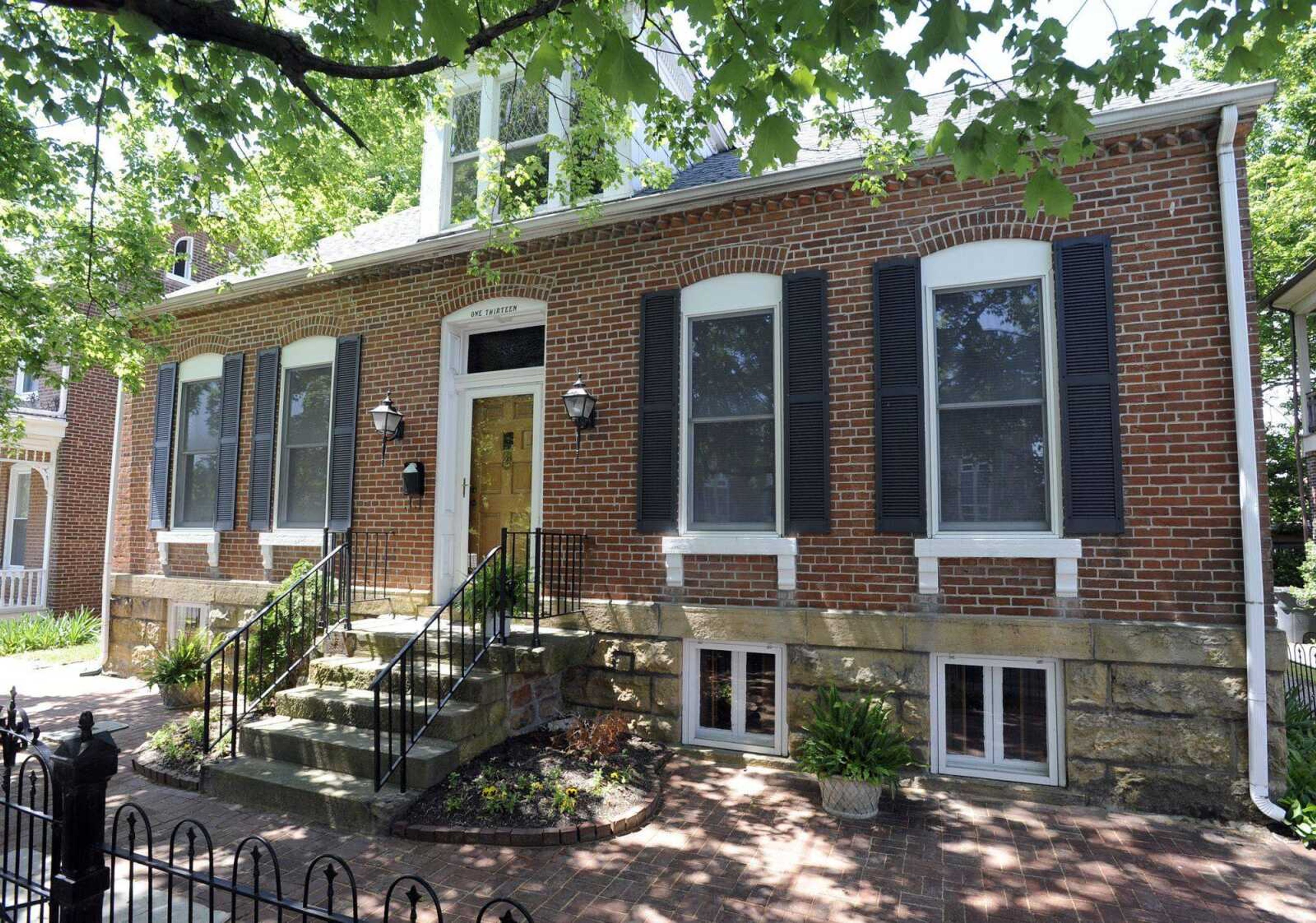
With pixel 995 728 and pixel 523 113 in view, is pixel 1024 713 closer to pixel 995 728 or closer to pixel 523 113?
pixel 995 728

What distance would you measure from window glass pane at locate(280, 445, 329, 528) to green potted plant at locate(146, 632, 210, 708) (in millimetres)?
1606

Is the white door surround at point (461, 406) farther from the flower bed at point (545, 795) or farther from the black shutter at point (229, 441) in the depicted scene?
the black shutter at point (229, 441)

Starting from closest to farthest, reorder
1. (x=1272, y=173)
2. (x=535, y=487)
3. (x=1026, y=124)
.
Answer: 1. (x=1026, y=124)
2. (x=535, y=487)
3. (x=1272, y=173)

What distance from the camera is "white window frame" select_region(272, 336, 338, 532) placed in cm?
825

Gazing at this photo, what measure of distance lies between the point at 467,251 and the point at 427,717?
463cm

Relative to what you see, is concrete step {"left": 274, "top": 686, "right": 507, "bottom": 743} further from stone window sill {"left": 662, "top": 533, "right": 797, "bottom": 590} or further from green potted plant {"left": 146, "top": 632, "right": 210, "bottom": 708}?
green potted plant {"left": 146, "top": 632, "right": 210, "bottom": 708}

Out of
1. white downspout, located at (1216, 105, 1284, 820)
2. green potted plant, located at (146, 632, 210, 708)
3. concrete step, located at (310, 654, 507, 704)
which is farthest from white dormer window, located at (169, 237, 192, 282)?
white downspout, located at (1216, 105, 1284, 820)

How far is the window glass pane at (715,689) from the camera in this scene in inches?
248

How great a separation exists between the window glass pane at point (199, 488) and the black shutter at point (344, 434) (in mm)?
2109

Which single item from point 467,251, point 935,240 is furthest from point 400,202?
point 935,240

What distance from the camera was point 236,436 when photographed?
8.91 metres

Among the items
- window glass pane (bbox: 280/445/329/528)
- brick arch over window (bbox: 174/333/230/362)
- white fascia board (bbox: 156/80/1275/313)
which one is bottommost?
window glass pane (bbox: 280/445/329/528)

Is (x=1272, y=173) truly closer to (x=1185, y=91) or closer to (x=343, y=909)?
(x=1185, y=91)

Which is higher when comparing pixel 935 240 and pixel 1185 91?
pixel 1185 91
